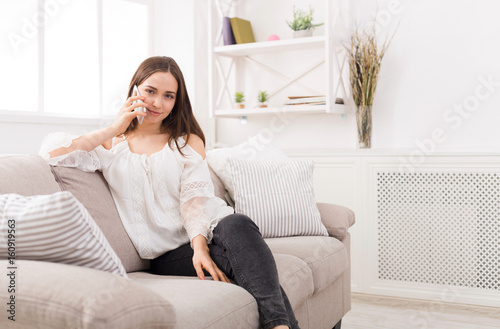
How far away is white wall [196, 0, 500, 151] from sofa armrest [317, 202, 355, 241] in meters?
0.95

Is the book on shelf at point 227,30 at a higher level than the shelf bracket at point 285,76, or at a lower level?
higher

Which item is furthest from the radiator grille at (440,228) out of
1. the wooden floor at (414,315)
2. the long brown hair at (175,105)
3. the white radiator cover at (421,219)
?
the long brown hair at (175,105)

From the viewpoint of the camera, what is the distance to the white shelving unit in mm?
3420

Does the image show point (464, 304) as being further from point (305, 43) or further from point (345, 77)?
point (305, 43)

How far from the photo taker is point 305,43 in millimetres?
3531

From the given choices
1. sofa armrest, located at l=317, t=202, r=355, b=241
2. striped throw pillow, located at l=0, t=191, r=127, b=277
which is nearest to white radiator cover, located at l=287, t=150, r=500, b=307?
sofa armrest, located at l=317, t=202, r=355, b=241

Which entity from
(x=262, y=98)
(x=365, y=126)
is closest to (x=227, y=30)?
(x=262, y=98)

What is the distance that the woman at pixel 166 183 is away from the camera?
175cm

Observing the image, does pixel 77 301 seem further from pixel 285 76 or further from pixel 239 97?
pixel 285 76

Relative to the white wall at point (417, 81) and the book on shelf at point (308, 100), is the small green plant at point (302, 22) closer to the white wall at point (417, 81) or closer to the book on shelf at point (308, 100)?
the white wall at point (417, 81)

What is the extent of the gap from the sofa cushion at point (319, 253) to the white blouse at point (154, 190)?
37 centimetres

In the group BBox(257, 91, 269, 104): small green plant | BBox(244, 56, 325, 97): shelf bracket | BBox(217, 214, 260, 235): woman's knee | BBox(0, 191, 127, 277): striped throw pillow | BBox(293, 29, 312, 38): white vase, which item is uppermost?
BBox(293, 29, 312, 38): white vase

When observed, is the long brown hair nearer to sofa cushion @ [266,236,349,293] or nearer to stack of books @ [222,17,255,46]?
sofa cushion @ [266,236,349,293]

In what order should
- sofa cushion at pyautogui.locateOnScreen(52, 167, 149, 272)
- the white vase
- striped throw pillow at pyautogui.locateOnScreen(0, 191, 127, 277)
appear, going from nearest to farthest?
striped throw pillow at pyautogui.locateOnScreen(0, 191, 127, 277), sofa cushion at pyautogui.locateOnScreen(52, 167, 149, 272), the white vase
